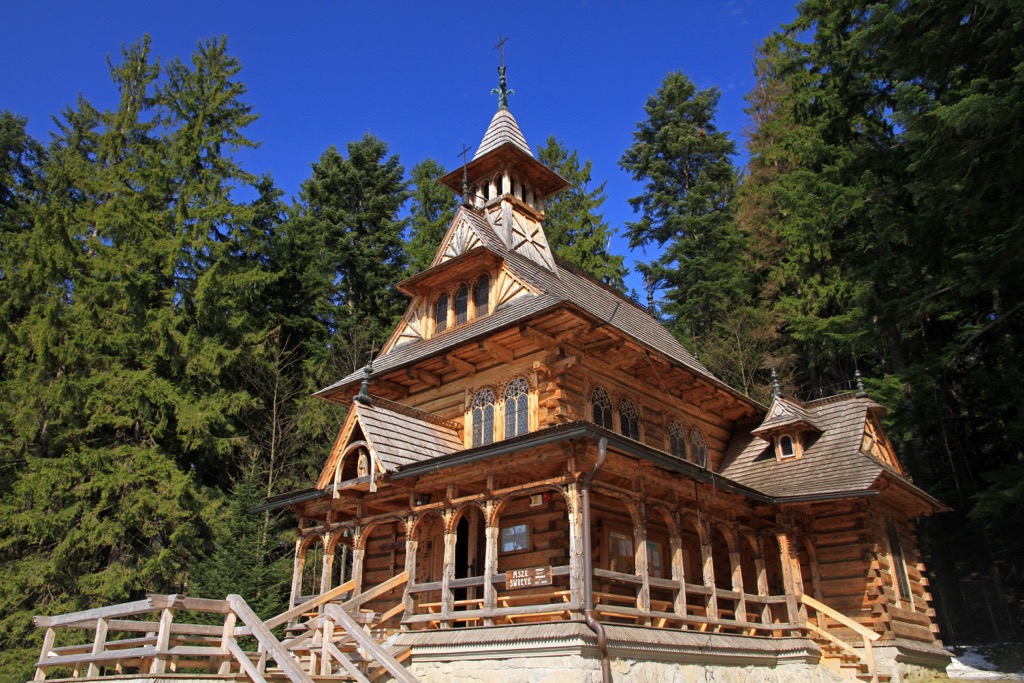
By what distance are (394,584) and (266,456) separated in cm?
1499

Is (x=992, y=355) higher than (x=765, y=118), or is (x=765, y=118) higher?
(x=765, y=118)

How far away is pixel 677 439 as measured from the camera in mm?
20953

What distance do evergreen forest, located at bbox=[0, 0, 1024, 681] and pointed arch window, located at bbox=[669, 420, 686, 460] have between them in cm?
682

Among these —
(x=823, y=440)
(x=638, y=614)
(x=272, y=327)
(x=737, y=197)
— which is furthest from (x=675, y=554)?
(x=737, y=197)

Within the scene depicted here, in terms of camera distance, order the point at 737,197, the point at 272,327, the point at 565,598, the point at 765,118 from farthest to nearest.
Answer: the point at 765,118, the point at 737,197, the point at 272,327, the point at 565,598

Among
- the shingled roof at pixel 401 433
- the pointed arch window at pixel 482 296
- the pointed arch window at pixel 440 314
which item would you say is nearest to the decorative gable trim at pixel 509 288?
the pointed arch window at pixel 482 296

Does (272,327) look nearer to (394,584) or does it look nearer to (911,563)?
(394,584)

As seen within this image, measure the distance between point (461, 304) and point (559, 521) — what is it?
25.1 ft

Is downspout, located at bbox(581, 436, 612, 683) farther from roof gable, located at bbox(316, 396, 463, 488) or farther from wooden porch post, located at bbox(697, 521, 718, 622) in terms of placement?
roof gable, located at bbox(316, 396, 463, 488)

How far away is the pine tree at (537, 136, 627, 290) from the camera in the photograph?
3744 cm

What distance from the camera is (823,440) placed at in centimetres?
2105

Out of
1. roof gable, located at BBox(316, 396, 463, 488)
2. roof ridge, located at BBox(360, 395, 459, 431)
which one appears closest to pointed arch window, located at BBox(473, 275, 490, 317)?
roof ridge, located at BBox(360, 395, 459, 431)

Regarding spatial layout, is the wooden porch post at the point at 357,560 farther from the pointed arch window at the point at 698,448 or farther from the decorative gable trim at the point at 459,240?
the pointed arch window at the point at 698,448

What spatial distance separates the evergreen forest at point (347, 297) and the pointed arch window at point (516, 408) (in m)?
9.26
